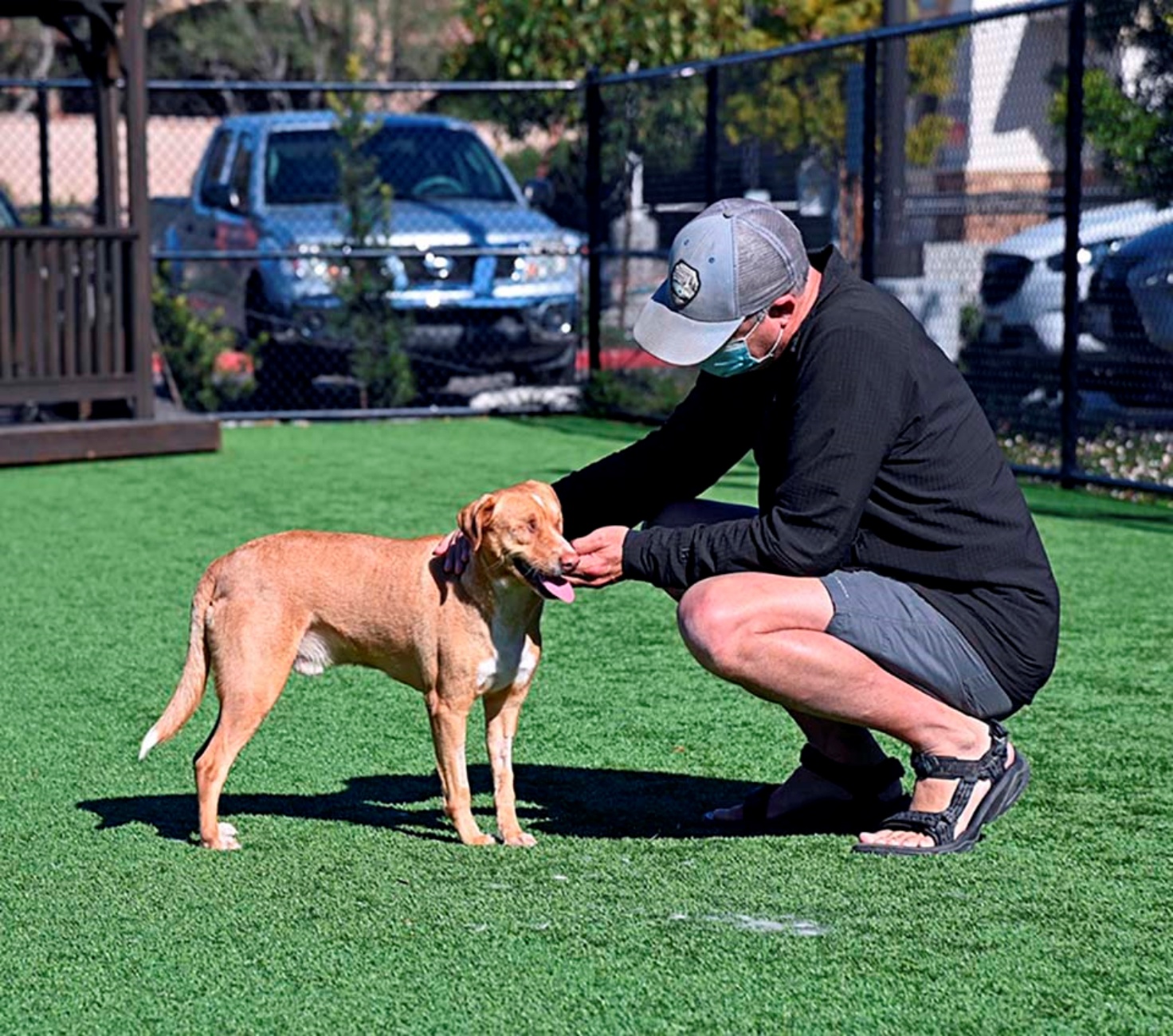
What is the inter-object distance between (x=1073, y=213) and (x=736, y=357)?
608 centimetres

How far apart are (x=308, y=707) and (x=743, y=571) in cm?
197

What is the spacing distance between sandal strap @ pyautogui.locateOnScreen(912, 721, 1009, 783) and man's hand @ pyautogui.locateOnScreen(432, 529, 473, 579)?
1115mm

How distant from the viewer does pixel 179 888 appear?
164 inches

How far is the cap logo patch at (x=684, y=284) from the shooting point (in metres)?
4.22

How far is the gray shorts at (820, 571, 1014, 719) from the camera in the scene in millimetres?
4320

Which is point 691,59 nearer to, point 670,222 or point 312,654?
point 670,222

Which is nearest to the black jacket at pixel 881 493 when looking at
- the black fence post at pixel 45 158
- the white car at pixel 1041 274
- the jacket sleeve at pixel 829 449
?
the jacket sleeve at pixel 829 449

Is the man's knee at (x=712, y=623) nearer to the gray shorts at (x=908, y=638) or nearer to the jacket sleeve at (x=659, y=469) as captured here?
the gray shorts at (x=908, y=638)

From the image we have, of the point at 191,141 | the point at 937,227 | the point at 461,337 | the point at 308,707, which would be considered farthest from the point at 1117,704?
the point at 191,141

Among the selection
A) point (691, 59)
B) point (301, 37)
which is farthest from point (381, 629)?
point (301, 37)

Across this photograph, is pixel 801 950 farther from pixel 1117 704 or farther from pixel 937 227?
pixel 937 227

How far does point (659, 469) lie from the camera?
4832 mm

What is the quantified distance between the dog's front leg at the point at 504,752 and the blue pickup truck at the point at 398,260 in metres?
8.92

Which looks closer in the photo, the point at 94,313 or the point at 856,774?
the point at 856,774
